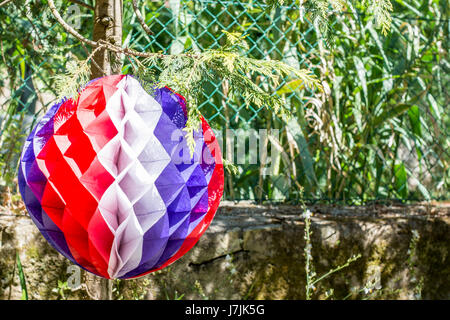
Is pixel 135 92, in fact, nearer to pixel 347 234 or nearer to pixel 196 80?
pixel 196 80

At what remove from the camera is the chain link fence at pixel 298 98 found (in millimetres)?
2484

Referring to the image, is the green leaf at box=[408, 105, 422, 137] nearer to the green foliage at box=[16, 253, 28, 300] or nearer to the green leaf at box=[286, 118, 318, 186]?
the green leaf at box=[286, 118, 318, 186]

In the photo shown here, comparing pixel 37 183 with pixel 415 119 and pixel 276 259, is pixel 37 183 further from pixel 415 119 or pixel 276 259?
pixel 415 119

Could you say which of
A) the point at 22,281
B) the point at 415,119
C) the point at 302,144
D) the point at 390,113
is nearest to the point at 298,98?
the point at 302,144

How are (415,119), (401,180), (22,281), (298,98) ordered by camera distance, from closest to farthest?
1. (22,281)
2. (298,98)
3. (415,119)
4. (401,180)

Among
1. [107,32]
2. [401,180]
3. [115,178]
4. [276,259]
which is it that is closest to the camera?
[115,178]

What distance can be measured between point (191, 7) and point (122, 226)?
2.06 metres

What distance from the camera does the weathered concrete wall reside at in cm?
213

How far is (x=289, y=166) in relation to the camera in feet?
8.48

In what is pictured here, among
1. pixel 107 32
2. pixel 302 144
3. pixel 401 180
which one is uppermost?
pixel 107 32

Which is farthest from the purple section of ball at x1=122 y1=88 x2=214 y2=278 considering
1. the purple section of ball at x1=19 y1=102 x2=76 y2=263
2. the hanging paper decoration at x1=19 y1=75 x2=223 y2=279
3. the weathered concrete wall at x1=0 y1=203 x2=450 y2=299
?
the weathered concrete wall at x1=0 y1=203 x2=450 y2=299

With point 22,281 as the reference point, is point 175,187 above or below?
above

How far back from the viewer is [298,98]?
8.31 ft

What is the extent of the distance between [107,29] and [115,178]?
55cm
